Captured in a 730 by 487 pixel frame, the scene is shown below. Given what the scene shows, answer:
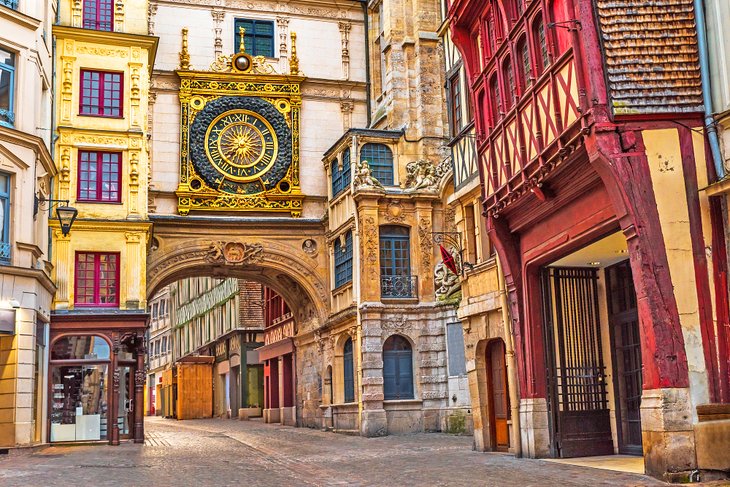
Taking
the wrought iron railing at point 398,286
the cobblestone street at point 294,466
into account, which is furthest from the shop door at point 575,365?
the wrought iron railing at point 398,286

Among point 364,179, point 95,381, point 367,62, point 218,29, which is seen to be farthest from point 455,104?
point 218,29

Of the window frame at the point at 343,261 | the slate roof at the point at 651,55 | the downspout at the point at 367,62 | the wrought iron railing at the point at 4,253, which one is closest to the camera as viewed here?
the slate roof at the point at 651,55

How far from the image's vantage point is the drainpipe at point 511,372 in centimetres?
1470

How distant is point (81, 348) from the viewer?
Result: 2375cm

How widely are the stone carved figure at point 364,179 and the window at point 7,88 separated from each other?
34.2 feet

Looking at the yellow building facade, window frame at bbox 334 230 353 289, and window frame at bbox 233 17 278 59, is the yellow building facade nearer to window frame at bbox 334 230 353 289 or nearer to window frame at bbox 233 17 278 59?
window frame at bbox 233 17 278 59

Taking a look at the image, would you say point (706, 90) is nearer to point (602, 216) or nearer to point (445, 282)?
point (602, 216)

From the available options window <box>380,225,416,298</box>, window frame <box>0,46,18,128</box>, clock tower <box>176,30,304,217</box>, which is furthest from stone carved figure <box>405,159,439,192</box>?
window frame <box>0,46,18,128</box>

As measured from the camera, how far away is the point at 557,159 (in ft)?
40.3

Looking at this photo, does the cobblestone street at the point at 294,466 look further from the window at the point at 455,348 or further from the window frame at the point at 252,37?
the window frame at the point at 252,37

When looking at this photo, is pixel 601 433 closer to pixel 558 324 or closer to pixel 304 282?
pixel 558 324

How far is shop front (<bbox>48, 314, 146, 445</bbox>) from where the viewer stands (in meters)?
23.1

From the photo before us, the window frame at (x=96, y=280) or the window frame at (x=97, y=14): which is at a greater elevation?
the window frame at (x=97, y=14)

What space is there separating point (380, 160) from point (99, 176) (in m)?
8.03
